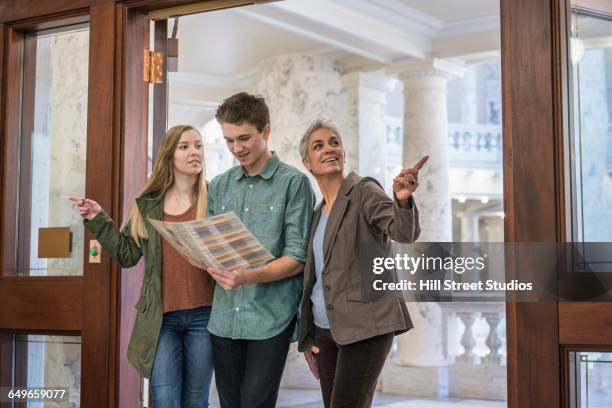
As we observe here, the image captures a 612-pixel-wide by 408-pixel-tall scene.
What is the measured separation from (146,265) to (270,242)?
0.48m

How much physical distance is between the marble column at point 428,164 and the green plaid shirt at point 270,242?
457cm

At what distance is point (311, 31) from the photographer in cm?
623

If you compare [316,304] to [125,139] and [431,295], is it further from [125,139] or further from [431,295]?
[125,139]

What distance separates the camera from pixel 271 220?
2.74m

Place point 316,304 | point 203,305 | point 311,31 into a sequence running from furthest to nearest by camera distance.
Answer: point 311,31
point 203,305
point 316,304

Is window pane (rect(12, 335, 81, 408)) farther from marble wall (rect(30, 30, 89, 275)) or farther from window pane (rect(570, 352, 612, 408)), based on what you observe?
window pane (rect(570, 352, 612, 408))

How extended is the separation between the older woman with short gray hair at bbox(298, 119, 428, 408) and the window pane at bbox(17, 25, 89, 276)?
53.8 inches

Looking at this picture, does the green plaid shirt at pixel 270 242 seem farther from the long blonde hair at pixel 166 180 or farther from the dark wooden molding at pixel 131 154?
the dark wooden molding at pixel 131 154

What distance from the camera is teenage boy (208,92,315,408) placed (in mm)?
2619

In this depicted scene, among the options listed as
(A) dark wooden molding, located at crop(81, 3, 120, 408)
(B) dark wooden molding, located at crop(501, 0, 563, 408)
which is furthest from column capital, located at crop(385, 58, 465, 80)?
(B) dark wooden molding, located at crop(501, 0, 563, 408)

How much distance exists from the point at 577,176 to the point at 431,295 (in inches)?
24.0

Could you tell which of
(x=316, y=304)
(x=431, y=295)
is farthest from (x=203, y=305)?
(x=431, y=295)

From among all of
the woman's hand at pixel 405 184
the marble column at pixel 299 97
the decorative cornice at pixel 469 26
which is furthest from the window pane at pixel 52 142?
the decorative cornice at pixel 469 26

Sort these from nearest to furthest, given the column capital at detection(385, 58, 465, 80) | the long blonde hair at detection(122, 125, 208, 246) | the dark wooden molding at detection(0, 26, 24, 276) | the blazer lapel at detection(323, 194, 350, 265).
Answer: the blazer lapel at detection(323, 194, 350, 265), the long blonde hair at detection(122, 125, 208, 246), the dark wooden molding at detection(0, 26, 24, 276), the column capital at detection(385, 58, 465, 80)
